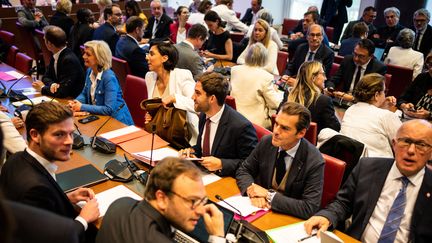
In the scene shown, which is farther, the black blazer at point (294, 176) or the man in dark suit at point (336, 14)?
the man in dark suit at point (336, 14)

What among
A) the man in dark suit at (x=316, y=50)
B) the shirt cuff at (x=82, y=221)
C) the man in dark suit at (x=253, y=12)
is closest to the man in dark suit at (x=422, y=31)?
the man in dark suit at (x=316, y=50)

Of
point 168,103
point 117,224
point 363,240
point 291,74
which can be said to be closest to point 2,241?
point 117,224

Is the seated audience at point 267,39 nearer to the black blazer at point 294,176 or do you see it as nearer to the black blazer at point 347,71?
the black blazer at point 347,71

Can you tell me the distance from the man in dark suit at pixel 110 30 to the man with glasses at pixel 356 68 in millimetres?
3090

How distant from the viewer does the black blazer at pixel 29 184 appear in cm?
178

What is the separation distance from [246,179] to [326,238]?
748 mm

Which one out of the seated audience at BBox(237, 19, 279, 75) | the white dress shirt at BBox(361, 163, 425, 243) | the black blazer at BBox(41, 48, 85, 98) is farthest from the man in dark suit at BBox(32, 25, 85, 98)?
the white dress shirt at BBox(361, 163, 425, 243)

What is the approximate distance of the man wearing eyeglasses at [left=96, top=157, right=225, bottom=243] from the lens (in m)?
1.52

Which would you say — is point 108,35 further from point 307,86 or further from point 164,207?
point 164,207

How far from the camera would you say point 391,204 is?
210 centimetres

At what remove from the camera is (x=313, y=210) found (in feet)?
7.04

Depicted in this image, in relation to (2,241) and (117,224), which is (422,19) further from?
(2,241)

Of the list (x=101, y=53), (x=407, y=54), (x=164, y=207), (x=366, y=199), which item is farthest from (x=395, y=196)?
Answer: (x=407, y=54)

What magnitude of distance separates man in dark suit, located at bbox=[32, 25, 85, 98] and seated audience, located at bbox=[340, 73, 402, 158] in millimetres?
2621
